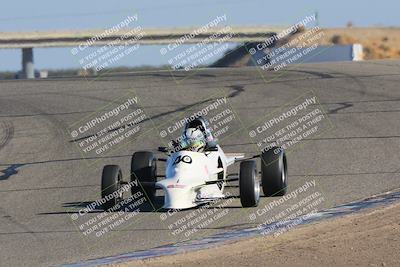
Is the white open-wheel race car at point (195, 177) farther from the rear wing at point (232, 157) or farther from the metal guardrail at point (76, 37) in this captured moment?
the metal guardrail at point (76, 37)

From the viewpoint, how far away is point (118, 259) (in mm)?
11977

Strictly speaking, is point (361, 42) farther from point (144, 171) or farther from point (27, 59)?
point (144, 171)

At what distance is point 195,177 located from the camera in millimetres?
14930

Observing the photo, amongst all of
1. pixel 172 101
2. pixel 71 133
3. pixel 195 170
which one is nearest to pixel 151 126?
pixel 71 133

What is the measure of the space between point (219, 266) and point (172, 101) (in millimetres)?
16805

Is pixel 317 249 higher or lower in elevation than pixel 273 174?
lower

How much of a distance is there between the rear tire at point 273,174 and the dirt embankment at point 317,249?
2.80 m

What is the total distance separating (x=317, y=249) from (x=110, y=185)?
15.7ft

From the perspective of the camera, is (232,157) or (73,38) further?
(73,38)

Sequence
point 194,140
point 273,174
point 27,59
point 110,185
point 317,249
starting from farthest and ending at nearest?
point 27,59
point 273,174
point 194,140
point 110,185
point 317,249

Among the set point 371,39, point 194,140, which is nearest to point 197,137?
point 194,140

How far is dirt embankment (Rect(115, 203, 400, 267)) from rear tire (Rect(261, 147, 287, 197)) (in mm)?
2797

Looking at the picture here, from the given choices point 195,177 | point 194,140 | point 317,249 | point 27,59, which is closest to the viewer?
point 317,249

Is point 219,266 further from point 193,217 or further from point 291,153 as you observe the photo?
point 291,153
